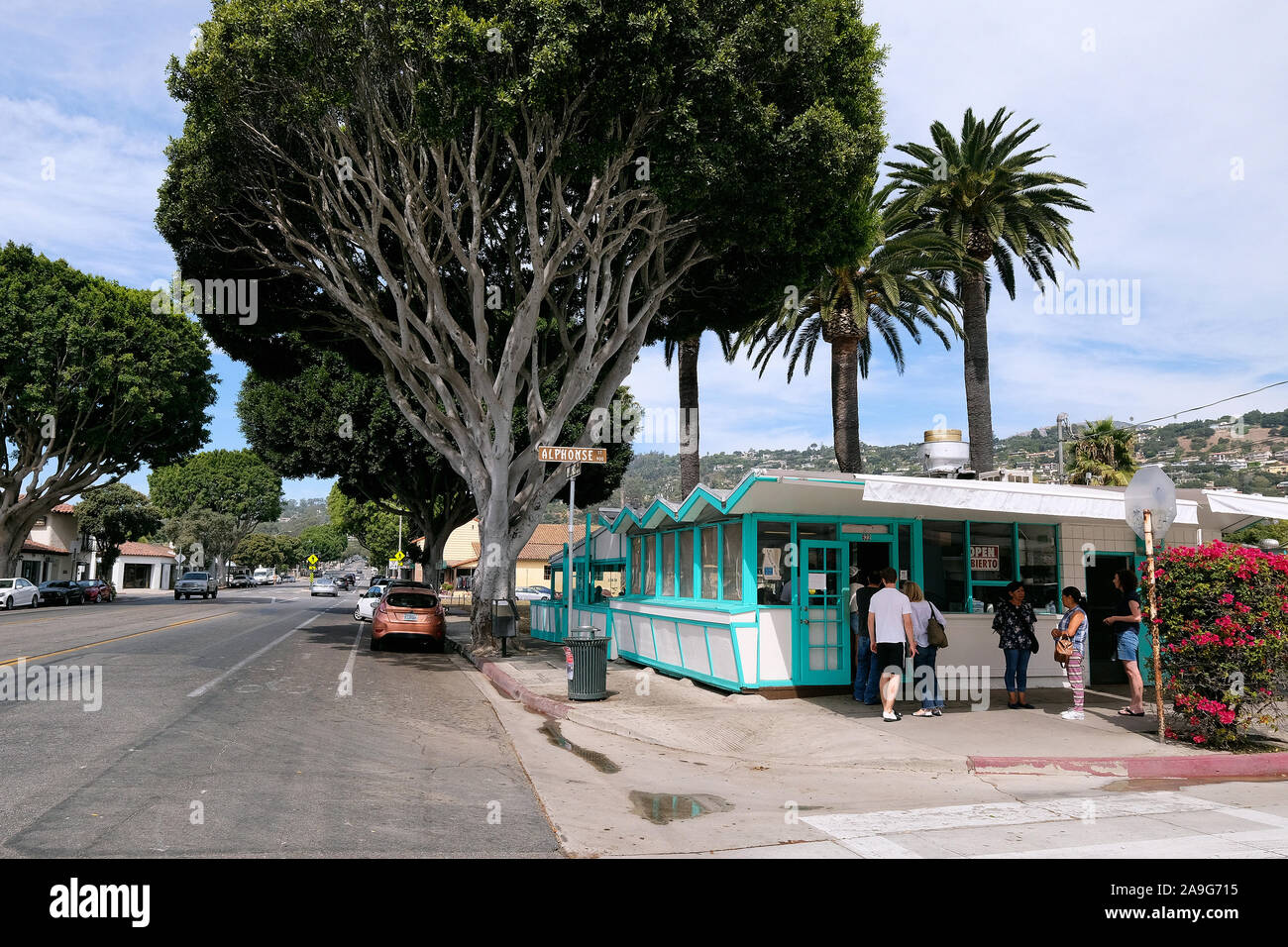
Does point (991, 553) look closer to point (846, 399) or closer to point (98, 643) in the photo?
point (846, 399)

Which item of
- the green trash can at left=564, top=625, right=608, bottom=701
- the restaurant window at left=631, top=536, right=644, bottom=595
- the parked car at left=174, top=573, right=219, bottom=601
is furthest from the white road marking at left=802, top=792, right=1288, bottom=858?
the parked car at left=174, top=573, right=219, bottom=601

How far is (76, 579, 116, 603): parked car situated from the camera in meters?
48.0

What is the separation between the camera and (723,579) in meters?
13.5

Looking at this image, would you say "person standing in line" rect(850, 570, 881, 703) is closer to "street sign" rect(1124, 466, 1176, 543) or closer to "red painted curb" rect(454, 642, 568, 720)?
"street sign" rect(1124, 466, 1176, 543)

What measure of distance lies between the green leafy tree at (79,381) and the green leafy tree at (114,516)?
21352 millimetres

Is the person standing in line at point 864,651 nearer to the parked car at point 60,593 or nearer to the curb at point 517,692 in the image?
the curb at point 517,692

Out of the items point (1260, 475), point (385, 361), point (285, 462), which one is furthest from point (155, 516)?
point (1260, 475)

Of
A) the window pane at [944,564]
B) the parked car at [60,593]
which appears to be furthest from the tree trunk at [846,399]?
the parked car at [60,593]

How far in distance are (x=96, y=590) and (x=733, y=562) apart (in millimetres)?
48370

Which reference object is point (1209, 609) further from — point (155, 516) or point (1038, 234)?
point (155, 516)

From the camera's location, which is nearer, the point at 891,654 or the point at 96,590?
the point at 891,654

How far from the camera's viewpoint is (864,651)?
12.1 m

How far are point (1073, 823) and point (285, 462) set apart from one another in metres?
30.2

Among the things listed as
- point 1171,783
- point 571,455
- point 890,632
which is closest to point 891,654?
point 890,632
